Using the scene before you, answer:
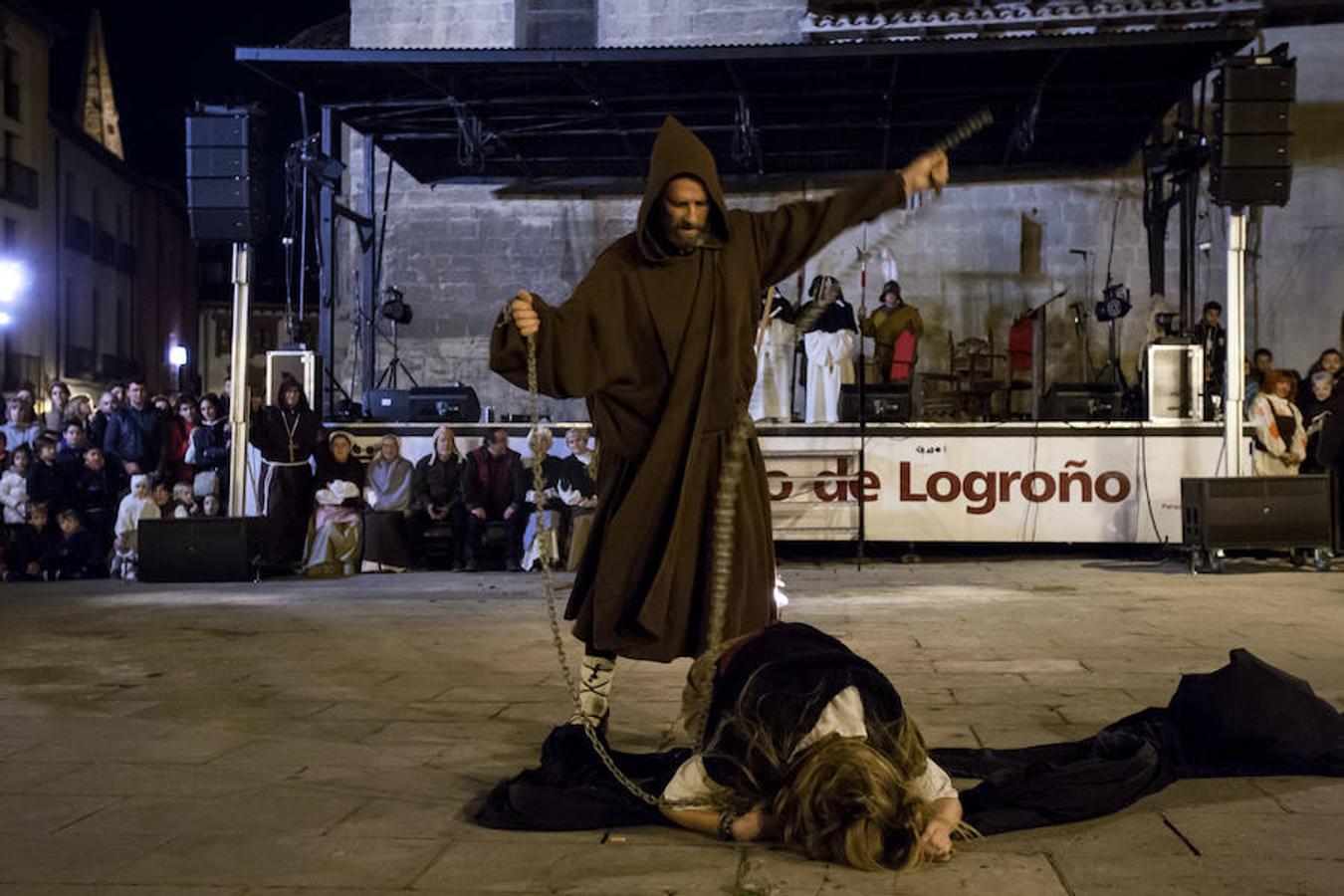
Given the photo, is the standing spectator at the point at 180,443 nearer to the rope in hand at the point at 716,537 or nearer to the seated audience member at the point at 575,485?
the seated audience member at the point at 575,485

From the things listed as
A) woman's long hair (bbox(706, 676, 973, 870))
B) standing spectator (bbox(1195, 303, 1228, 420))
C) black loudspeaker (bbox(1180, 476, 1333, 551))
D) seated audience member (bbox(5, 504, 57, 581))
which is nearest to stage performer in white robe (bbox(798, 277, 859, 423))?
standing spectator (bbox(1195, 303, 1228, 420))

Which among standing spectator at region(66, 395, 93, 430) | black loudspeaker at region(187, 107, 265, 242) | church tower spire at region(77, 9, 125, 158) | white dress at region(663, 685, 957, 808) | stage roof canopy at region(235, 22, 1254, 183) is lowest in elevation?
white dress at region(663, 685, 957, 808)

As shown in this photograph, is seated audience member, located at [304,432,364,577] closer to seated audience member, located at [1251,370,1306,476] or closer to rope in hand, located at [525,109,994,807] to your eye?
seated audience member, located at [1251,370,1306,476]

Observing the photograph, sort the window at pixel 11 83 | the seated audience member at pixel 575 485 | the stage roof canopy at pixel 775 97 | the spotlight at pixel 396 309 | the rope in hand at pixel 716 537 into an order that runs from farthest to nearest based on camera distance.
Result: the window at pixel 11 83 → the spotlight at pixel 396 309 → the stage roof canopy at pixel 775 97 → the seated audience member at pixel 575 485 → the rope in hand at pixel 716 537

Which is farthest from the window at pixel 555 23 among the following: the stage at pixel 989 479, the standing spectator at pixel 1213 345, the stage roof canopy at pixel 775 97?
the standing spectator at pixel 1213 345

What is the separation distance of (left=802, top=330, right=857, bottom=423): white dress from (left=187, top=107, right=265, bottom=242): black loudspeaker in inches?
237

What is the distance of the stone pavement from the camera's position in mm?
3229

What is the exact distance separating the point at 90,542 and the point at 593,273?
399 inches

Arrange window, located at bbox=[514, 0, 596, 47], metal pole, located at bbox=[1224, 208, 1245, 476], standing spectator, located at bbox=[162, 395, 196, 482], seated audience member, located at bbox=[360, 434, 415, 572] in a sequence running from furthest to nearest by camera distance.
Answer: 1. window, located at bbox=[514, 0, 596, 47]
2. standing spectator, located at bbox=[162, 395, 196, 482]
3. seated audience member, located at bbox=[360, 434, 415, 572]
4. metal pole, located at bbox=[1224, 208, 1245, 476]

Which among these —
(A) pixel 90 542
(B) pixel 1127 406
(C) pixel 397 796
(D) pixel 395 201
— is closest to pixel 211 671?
(C) pixel 397 796

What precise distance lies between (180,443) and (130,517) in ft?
4.20

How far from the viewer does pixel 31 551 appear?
12.6 meters

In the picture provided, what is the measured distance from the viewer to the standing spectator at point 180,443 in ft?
44.4

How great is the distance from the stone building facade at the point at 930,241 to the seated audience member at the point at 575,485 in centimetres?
504
